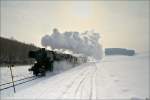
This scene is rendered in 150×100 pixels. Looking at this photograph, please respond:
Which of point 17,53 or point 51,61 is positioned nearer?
point 51,61

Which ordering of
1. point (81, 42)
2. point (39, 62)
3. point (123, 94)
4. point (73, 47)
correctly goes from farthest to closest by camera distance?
point (81, 42) → point (73, 47) → point (39, 62) → point (123, 94)

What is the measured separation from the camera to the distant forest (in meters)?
32.0

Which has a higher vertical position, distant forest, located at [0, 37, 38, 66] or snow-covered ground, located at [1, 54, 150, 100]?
distant forest, located at [0, 37, 38, 66]

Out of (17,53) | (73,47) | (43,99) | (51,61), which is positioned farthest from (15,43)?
(73,47)

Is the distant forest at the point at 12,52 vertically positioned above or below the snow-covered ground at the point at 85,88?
above

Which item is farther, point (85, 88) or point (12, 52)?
point (12, 52)

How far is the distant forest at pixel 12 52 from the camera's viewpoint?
3203cm

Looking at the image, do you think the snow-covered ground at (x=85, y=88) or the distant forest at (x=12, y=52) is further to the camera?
the distant forest at (x=12, y=52)

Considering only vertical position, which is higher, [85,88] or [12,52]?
[12,52]

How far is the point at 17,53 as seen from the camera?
3666 centimetres

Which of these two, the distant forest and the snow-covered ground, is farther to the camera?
the distant forest

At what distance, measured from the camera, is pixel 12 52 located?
35000 millimetres

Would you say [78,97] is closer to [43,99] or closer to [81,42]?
[43,99]

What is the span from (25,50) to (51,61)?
51.4 feet
